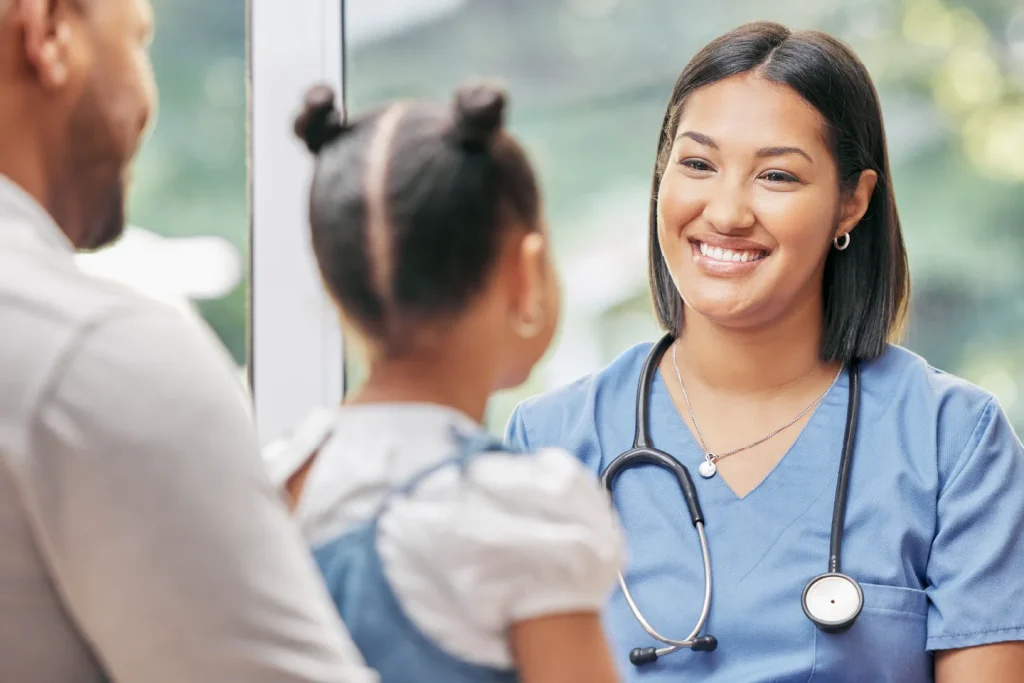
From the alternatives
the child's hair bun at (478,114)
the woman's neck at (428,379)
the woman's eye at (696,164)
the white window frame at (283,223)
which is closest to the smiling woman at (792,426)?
the woman's eye at (696,164)

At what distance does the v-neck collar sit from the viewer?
1329mm

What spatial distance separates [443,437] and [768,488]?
69 centimetres

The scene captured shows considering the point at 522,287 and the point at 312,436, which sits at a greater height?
the point at 522,287

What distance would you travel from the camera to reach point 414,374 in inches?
31.1

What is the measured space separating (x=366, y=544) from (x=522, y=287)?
0.18m

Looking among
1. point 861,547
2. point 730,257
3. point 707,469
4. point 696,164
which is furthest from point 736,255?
point 861,547

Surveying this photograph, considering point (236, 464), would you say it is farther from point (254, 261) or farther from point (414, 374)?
point (254, 261)

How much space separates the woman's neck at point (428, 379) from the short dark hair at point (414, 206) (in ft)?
0.06

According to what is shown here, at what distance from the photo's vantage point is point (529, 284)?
781mm

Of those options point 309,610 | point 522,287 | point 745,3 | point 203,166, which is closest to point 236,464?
point 309,610

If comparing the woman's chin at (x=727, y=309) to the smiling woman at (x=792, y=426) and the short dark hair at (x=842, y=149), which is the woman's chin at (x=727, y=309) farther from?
the short dark hair at (x=842, y=149)

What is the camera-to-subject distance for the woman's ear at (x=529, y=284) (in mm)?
780

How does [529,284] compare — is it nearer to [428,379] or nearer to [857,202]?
[428,379]

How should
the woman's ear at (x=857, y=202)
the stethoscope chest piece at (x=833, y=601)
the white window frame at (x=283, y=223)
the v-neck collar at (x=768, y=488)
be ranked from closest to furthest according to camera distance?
the stethoscope chest piece at (x=833, y=601), the v-neck collar at (x=768, y=488), the woman's ear at (x=857, y=202), the white window frame at (x=283, y=223)
